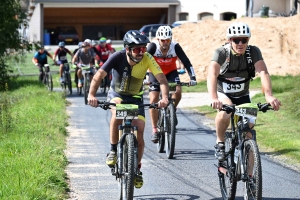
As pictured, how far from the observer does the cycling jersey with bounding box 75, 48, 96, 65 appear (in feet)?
77.7

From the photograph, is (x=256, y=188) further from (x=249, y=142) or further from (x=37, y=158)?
(x=37, y=158)

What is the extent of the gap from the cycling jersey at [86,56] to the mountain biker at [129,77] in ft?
48.6

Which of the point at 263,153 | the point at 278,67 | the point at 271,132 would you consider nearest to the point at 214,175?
the point at 263,153

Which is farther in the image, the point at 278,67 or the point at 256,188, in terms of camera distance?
the point at 278,67

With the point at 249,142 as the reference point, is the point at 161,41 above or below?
above

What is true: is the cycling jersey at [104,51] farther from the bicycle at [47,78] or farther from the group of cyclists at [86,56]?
the bicycle at [47,78]

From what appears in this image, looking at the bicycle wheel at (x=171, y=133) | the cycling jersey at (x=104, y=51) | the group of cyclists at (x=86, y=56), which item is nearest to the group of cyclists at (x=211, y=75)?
the bicycle wheel at (x=171, y=133)

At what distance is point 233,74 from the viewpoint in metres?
8.55

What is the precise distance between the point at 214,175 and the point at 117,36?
192ft

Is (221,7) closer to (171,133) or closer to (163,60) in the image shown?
(163,60)

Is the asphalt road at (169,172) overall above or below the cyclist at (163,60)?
below

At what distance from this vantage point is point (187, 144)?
13211mm

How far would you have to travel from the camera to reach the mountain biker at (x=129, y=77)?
841 cm

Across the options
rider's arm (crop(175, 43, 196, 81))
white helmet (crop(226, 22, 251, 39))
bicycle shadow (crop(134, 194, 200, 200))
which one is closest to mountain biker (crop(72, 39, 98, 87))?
rider's arm (crop(175, 43, 196, 81))
